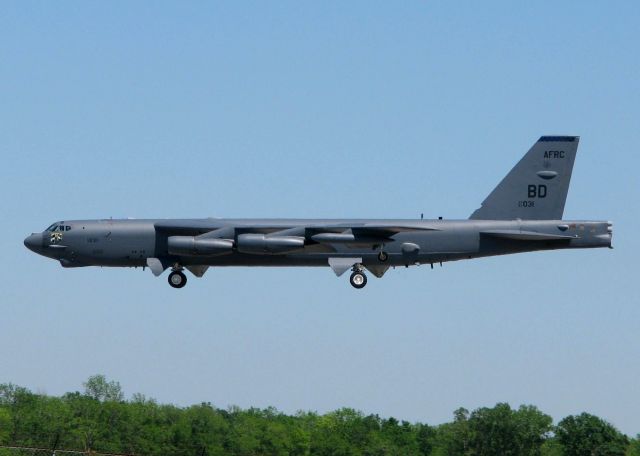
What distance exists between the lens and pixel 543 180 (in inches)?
3226

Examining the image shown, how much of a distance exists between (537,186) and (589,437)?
8008 cm

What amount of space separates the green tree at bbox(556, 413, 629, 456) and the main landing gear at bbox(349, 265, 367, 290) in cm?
8179

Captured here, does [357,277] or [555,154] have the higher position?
[555,154]

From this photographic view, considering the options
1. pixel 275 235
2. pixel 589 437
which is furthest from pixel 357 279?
pixel 589 437

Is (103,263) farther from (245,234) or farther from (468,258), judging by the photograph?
(468,258)

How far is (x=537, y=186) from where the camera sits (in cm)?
8162

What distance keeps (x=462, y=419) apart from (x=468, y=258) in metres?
88.1

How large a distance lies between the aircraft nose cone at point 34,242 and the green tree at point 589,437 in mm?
87117

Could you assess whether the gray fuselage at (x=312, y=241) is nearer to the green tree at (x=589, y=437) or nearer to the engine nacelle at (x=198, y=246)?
the engine nacelle at (x=198, y=246)

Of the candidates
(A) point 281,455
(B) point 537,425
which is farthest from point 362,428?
(B) point 537,425

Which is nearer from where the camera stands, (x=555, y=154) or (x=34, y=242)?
(x=34, y=242)

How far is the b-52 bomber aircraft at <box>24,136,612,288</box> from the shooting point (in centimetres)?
7775

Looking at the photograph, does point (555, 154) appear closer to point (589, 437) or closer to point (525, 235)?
point (525, 235)

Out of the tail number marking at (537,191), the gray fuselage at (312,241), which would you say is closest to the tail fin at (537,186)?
the tail number marking at (537,191)
